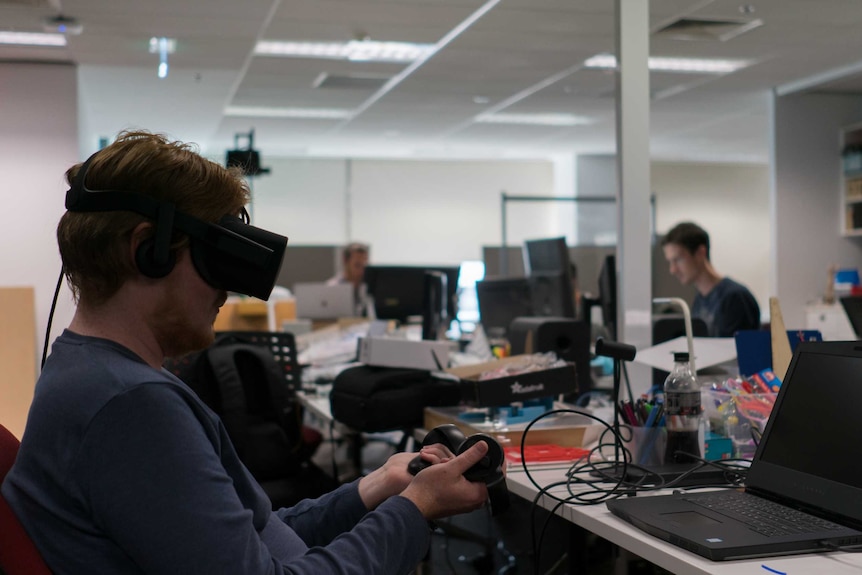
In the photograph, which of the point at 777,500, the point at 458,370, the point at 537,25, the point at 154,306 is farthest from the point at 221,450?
the point at 537,25

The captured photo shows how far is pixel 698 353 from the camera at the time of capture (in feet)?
7.48

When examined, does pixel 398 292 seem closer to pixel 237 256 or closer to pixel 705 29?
pixel 705 29

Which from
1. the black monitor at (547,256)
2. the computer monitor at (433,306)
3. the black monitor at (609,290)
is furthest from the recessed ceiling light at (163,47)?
the black monitor at (609,290)

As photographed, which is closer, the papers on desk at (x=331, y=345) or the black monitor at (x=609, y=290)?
the black monitor at (x=609, y=290)

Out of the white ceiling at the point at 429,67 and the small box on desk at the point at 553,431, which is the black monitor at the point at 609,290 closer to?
the small box on desk at the point at 553,431

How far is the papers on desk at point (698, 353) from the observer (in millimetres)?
2252

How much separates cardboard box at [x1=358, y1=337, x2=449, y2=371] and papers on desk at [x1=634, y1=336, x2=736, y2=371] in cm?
74

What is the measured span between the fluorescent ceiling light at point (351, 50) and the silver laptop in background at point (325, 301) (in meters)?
1.60

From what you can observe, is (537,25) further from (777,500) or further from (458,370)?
(777,500)

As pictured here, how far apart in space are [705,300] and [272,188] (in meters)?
7.20

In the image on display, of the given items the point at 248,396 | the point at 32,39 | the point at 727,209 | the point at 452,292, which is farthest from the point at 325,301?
the point at 727,209

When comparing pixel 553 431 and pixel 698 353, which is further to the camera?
pixel 698 353

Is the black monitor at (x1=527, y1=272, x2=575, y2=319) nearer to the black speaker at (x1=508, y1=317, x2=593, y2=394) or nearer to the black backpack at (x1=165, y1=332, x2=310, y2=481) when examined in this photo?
the black speaker at (x1=508, y1=317, x2=593, y2=394)

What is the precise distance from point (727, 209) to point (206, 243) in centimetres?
1159
